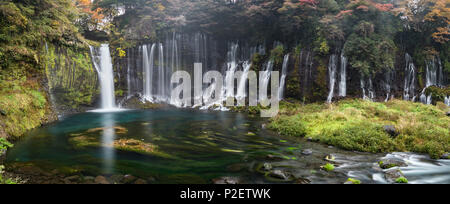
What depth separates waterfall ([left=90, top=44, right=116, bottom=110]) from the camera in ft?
77.4

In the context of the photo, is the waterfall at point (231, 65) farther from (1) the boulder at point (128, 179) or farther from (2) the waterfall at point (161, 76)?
(1) the boulder at point (128, 179)

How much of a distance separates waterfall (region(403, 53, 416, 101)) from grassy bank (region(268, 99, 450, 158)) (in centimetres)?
823

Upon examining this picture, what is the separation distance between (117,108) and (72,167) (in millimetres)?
18611

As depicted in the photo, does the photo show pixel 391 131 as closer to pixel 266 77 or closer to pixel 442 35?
pixel 266 77

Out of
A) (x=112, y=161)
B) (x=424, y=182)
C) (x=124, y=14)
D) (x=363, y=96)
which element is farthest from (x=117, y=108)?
(x=424, y=182)

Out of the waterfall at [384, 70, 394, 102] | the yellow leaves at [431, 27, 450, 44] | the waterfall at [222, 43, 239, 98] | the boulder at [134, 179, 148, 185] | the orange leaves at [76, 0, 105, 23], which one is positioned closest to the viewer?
the boulder at [134, 179, 148, 185]

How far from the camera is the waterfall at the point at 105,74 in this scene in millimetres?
23578

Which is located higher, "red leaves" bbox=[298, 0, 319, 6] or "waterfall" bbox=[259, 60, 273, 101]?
"red leaves" bbox=[298, 0, 319, 6]

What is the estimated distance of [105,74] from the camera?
2434 cm

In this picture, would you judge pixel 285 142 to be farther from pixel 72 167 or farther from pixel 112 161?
pixel 72 167

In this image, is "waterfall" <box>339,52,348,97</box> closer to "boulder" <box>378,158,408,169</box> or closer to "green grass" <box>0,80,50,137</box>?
"boulder" <box>378,158,408,169</box>

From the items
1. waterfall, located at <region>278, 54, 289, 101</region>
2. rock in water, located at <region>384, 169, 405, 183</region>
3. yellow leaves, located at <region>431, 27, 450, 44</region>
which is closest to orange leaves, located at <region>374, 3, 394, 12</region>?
yellow leaves, located at <region>431, 27, 450, 44</region>

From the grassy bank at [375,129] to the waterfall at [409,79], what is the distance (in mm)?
8232

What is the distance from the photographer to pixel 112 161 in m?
7.13
